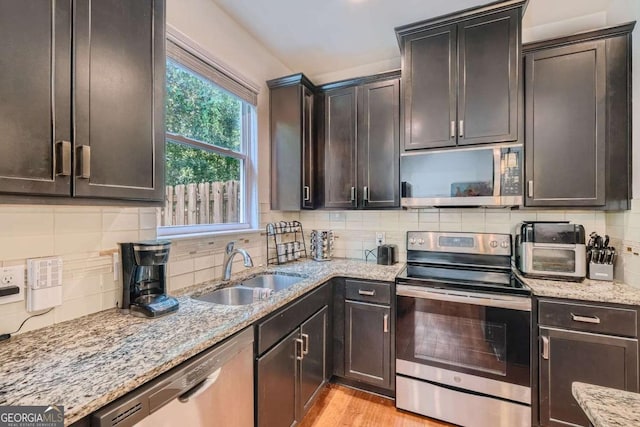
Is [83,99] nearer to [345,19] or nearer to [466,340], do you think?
[345,19]

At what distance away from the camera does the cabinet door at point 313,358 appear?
1758mm

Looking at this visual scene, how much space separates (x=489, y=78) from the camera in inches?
78.0

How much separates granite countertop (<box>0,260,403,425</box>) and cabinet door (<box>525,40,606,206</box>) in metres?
1.97

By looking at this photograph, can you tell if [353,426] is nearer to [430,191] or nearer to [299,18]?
[430,191]

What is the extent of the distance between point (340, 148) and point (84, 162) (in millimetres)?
1973

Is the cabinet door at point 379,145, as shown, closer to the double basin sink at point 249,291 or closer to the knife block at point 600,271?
the double basin sink at point 249,291

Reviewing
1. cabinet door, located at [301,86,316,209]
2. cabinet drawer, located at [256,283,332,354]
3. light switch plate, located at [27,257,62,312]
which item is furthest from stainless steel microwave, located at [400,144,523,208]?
light switch plate, located at [27,257,62,312]

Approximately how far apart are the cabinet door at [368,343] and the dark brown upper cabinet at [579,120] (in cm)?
139

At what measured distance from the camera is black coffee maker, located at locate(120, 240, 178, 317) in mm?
1301

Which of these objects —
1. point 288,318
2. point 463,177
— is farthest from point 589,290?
point 288,318

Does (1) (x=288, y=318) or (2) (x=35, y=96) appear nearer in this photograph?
(2) (x=35, y=96)

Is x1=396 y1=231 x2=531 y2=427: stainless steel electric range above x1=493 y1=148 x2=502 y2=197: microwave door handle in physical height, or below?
below

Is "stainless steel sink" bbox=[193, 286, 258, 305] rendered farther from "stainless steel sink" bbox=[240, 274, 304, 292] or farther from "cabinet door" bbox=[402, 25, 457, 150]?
"cabinet door" bbox=[402, 25, 457, 150]

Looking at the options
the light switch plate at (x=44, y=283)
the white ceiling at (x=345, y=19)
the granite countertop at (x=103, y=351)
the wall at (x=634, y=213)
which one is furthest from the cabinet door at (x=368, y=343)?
the white ceiling at (x=345, y=19)
